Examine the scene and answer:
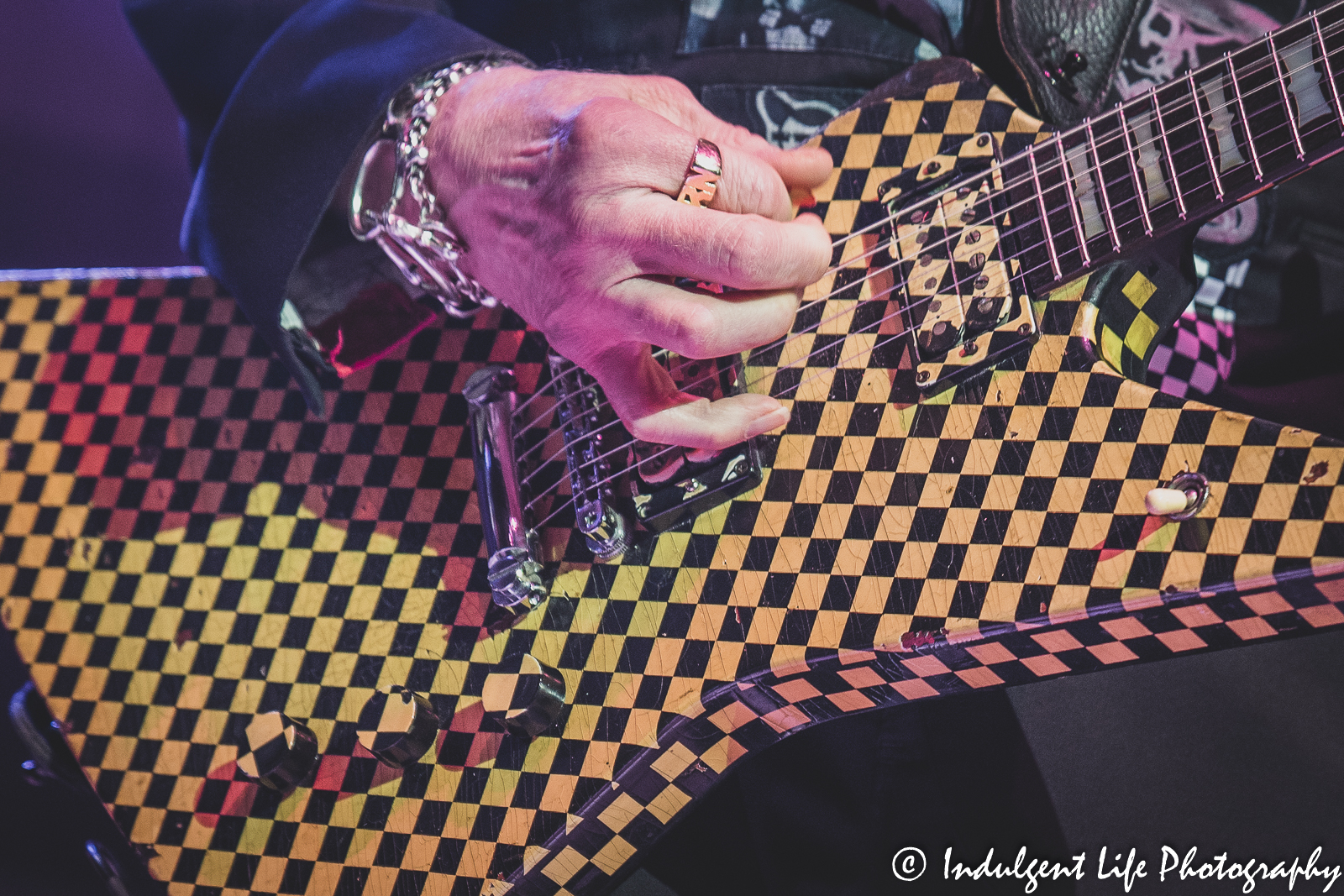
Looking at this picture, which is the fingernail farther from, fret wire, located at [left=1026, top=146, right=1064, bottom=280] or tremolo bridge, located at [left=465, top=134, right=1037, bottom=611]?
fret wire, located at [left=1026, top=146, right=1064, bottom=280]

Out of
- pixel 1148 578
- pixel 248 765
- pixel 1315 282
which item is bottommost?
pixel 248 765

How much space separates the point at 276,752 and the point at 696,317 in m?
0.75

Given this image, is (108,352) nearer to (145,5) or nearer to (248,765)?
(145,5)

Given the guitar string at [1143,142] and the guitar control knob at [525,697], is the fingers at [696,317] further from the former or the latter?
the guitar control knob at [525,697]

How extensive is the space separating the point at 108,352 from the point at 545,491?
830 millimetres

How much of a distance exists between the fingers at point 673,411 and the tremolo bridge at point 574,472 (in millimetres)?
52

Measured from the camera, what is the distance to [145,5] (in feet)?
4.25

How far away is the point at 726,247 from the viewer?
33.9 inches

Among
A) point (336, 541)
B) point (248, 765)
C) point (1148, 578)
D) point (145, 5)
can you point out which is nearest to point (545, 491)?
point (336, 541)

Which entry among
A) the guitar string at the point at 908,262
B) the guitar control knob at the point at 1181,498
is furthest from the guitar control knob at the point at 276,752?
the guitar control knob at the point at 1181,498

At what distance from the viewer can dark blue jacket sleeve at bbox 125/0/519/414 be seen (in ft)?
3.71

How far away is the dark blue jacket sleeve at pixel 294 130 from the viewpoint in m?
1.13

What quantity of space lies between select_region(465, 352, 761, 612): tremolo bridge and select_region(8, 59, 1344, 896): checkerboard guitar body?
0.03 m

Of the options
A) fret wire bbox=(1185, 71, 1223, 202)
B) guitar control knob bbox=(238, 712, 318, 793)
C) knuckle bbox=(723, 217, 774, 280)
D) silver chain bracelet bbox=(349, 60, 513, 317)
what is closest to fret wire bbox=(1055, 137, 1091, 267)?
fret wire bbox=(1185, 71, 1223, 202)
